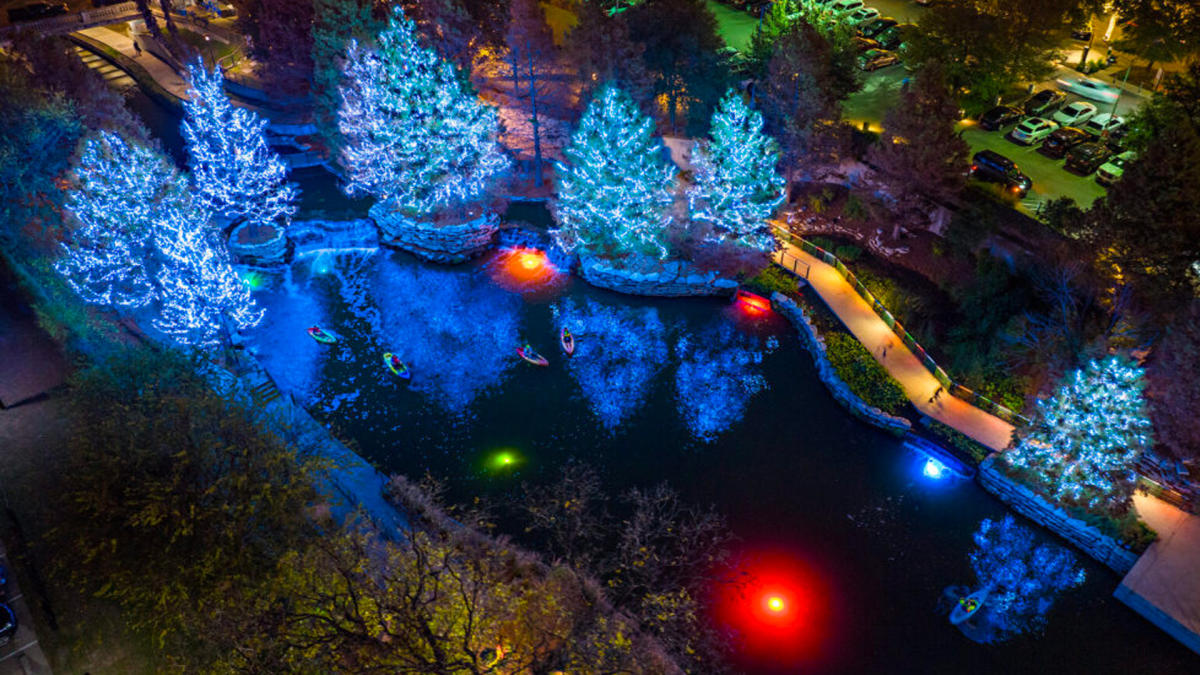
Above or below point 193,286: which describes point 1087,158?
above

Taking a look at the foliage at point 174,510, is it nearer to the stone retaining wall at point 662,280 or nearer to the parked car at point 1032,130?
the stone retaining wall at point 662,280

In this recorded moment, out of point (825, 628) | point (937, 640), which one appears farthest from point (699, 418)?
point (937, 640)

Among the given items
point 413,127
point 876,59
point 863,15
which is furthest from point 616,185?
point 863,15

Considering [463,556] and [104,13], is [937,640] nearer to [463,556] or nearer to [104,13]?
[463,556]

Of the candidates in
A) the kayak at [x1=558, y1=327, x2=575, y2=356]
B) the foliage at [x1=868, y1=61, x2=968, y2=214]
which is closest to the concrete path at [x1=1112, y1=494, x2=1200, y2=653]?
the foliage at [x1=868, y1=61, x2=968, y2=214]

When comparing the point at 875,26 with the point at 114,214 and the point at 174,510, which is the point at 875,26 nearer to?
the point at 114,214

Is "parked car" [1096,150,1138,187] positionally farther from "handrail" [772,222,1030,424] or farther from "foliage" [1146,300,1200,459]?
"foliage" [1146,300,1200,459]
